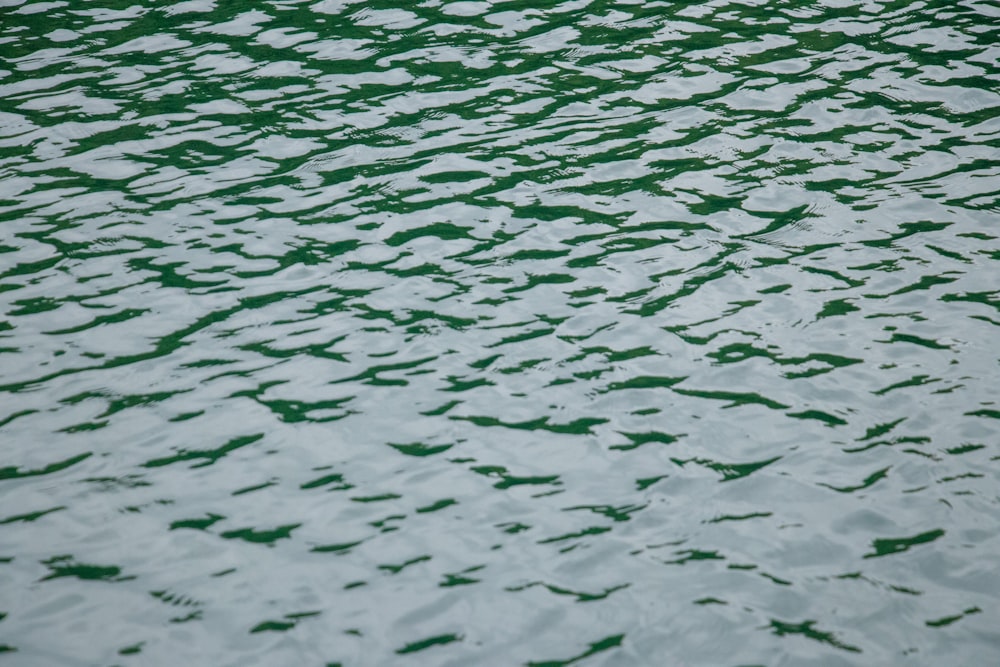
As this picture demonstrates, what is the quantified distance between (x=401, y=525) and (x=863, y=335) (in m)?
4.88

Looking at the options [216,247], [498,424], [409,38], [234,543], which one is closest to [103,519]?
[234,543]

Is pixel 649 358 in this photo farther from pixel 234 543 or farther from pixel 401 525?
pixel 234 543

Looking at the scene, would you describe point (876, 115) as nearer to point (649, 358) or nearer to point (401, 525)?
point (649, 358)

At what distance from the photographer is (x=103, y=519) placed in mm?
7691

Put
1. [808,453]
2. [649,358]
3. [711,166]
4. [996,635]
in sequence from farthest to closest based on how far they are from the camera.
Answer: [711,166] → [649,358] → [808,453] → [996,635]

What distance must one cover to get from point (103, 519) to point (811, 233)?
772 centimetres

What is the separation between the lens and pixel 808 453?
8242mm

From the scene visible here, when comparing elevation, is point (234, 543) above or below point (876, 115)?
below

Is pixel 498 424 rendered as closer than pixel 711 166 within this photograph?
Yes

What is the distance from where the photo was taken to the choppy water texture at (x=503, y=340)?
6.98 meters

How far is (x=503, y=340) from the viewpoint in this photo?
9.62 meters

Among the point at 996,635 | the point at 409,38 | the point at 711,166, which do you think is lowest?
the point at 996,635

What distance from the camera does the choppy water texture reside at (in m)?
6.98

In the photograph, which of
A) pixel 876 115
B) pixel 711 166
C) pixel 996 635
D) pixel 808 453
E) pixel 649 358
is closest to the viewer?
pixel 996 635
